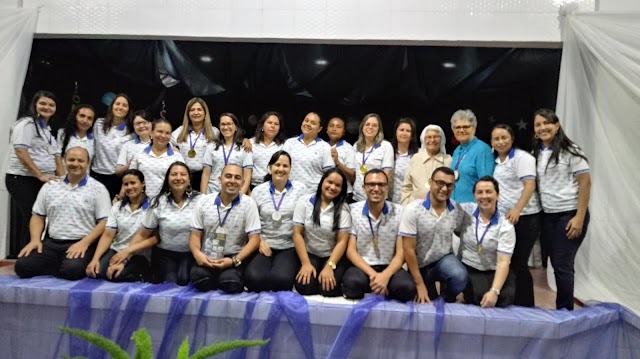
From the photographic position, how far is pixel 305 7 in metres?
4.15

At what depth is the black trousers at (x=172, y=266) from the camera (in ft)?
9.83

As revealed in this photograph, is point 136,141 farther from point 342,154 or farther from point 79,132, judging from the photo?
point 342,154

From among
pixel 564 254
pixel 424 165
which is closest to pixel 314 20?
pixel 424 165

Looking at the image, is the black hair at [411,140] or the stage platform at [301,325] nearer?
the stage platform at [301,325]

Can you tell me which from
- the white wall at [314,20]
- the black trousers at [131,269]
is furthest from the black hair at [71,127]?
the black trousers at [131,269]

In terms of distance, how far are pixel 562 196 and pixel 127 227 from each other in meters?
2.77

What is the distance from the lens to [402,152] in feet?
12.2

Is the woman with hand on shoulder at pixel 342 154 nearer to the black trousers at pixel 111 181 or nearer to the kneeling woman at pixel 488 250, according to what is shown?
the kneeling woman at pixel 488 250

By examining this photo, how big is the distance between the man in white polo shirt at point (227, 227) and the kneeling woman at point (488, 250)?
4.28 ft

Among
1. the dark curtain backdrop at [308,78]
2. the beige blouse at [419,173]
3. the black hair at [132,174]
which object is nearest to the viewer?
the black hair at [132,174]


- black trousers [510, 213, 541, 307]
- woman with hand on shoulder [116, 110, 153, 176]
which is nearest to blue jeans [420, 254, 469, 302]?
black trousers [510, 213, 541, 307]

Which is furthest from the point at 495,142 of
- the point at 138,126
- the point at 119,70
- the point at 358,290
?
the point at 119,70

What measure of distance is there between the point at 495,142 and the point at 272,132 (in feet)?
5.40

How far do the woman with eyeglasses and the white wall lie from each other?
114cm
